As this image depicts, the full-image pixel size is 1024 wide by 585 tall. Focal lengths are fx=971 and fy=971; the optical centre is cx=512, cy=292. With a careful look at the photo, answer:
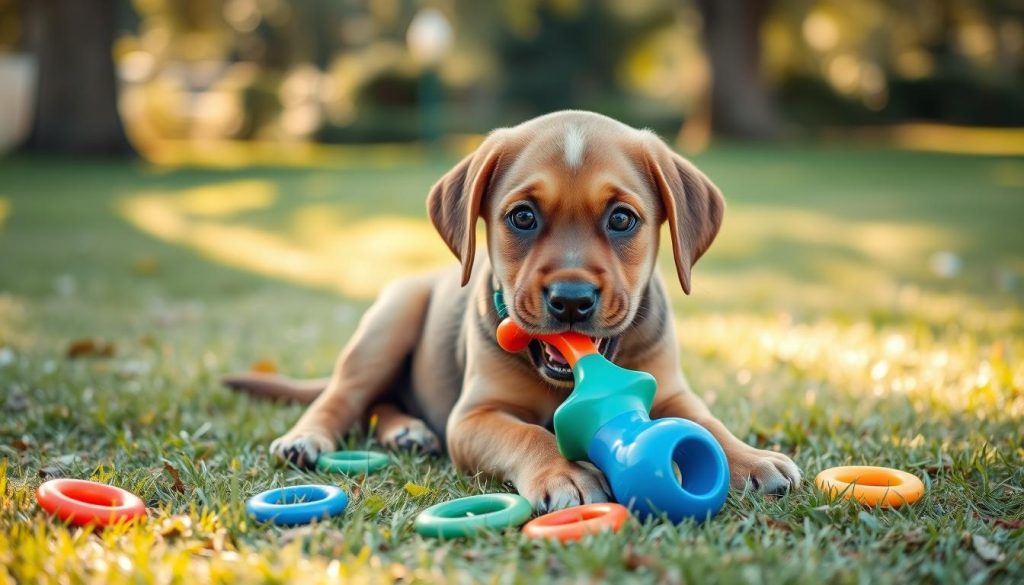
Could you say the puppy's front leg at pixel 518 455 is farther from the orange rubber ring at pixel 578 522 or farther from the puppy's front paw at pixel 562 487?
the orange rubber ring at pixel 578 522

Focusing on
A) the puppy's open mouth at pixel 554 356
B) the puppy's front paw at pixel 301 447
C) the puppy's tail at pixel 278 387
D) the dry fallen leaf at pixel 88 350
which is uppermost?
the puppy's open mouth at pixel 554 356

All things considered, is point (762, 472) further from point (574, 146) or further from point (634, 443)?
point (574, 146)

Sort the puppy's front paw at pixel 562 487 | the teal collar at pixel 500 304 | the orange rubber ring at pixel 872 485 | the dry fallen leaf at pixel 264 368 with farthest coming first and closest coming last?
the dry fallen leaf at pixel 264 368 < the teal collar at pixel 500 304 < the orange rubber ring at pixel 872 485 < the puppy's front paw at pixel 562 487

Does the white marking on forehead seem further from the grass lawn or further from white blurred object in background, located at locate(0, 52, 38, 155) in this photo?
white blurred object in background, located at locate(0, 52, 38, 155)

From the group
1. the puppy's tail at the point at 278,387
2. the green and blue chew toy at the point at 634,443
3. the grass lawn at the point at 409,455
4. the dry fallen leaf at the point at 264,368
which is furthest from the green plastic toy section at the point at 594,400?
the dry fallen leaf at the point at 264,368

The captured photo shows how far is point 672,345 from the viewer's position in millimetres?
4527

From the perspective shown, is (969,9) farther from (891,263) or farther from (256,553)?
(256,553)

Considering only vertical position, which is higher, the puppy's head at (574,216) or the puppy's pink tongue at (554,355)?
the puppy's head at (574,216)

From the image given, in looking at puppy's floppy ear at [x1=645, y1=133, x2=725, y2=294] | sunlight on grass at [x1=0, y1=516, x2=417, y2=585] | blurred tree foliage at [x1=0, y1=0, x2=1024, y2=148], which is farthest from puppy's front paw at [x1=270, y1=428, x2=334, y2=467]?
blurred tree foliage at [x1=0, y1=0, x2=1024, y2=148]

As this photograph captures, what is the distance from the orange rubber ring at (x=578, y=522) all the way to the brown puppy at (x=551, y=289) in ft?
0.65

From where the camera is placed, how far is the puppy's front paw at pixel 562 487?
3.49 metres

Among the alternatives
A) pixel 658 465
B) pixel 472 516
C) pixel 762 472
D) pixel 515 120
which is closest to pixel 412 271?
pixel 762 472

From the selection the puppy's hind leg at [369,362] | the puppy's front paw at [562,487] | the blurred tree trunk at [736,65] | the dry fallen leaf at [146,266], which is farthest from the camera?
the blurred tree trunk at [736,65]

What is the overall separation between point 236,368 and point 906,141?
114ft
